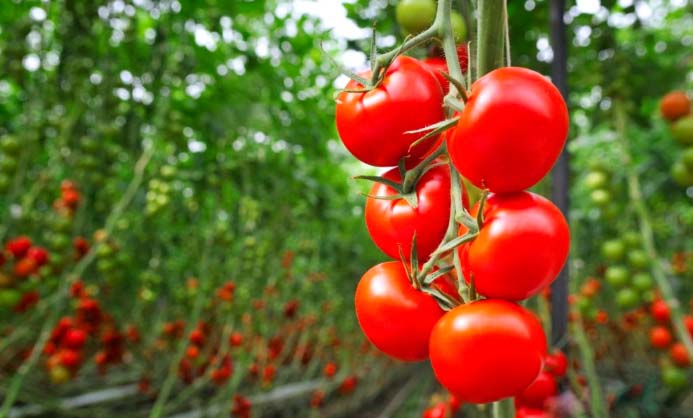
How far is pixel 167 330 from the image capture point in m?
2.51

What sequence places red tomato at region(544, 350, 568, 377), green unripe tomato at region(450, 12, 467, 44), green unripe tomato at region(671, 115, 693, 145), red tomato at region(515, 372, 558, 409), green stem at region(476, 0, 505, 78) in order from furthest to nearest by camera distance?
green unripe tomato at region(671, 115, 693, 145) → red tomato at region(544, 350, 568, 377) → red tomato at region(515, 372, 558, 409) → green unripe tomato at region(450, 12, 467, 44) → green stem at region(476, 0, 505, 78)

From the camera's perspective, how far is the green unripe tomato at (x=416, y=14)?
52cm

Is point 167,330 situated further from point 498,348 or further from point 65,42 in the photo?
point 498,348

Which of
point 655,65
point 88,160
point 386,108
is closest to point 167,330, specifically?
point 88,160

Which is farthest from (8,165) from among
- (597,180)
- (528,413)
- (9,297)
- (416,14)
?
(597,180)

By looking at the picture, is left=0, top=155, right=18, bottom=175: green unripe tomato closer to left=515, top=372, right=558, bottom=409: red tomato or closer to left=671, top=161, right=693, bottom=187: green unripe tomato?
left=515, top=372, right=558, bottom=409: red tomato

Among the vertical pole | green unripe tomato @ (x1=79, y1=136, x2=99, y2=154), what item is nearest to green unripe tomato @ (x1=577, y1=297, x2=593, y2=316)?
the vertical pole

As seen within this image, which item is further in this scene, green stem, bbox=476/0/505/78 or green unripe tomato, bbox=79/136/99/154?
green unripe tomato, bbox=79/136/99/154

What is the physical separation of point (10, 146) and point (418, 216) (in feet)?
4.88

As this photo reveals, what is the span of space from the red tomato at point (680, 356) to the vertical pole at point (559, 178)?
672mm

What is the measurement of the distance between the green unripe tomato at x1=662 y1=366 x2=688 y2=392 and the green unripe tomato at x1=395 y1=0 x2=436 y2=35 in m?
1.36

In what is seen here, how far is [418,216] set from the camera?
406 millimetres

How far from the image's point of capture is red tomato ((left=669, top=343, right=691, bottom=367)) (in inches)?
56.6

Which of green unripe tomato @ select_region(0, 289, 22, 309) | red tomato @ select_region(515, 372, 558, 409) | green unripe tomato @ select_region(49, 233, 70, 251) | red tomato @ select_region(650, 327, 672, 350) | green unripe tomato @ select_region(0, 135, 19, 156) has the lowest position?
red tomato @ select_region(650, 327, 672, 350)
